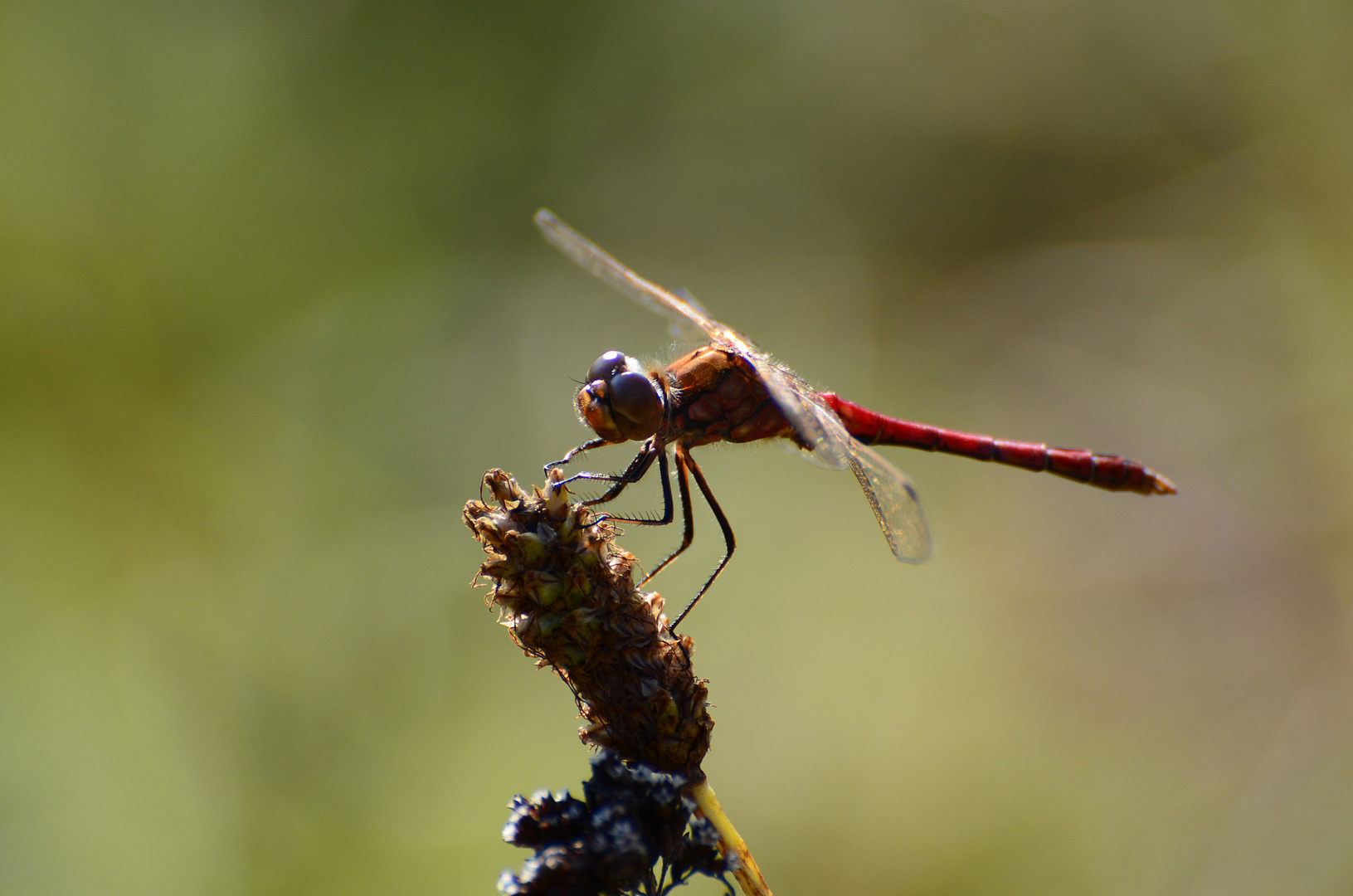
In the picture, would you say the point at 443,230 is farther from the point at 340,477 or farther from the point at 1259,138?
the point at 1259,138

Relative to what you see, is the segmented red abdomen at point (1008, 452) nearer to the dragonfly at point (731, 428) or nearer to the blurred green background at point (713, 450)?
the dragonfly at point (731, 428)

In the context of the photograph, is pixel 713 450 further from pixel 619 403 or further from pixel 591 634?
pixel 591 634

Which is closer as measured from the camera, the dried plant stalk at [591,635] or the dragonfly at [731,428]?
the dried plant stalk at [591,635]

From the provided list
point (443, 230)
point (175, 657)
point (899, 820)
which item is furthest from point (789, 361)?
point (175, 657)

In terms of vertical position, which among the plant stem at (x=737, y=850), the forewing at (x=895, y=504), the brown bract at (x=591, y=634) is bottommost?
the plant stem at (x=737, y=850)

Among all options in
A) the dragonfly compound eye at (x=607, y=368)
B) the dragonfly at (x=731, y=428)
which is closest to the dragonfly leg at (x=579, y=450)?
the dragonfly at (x=731, y=428)
